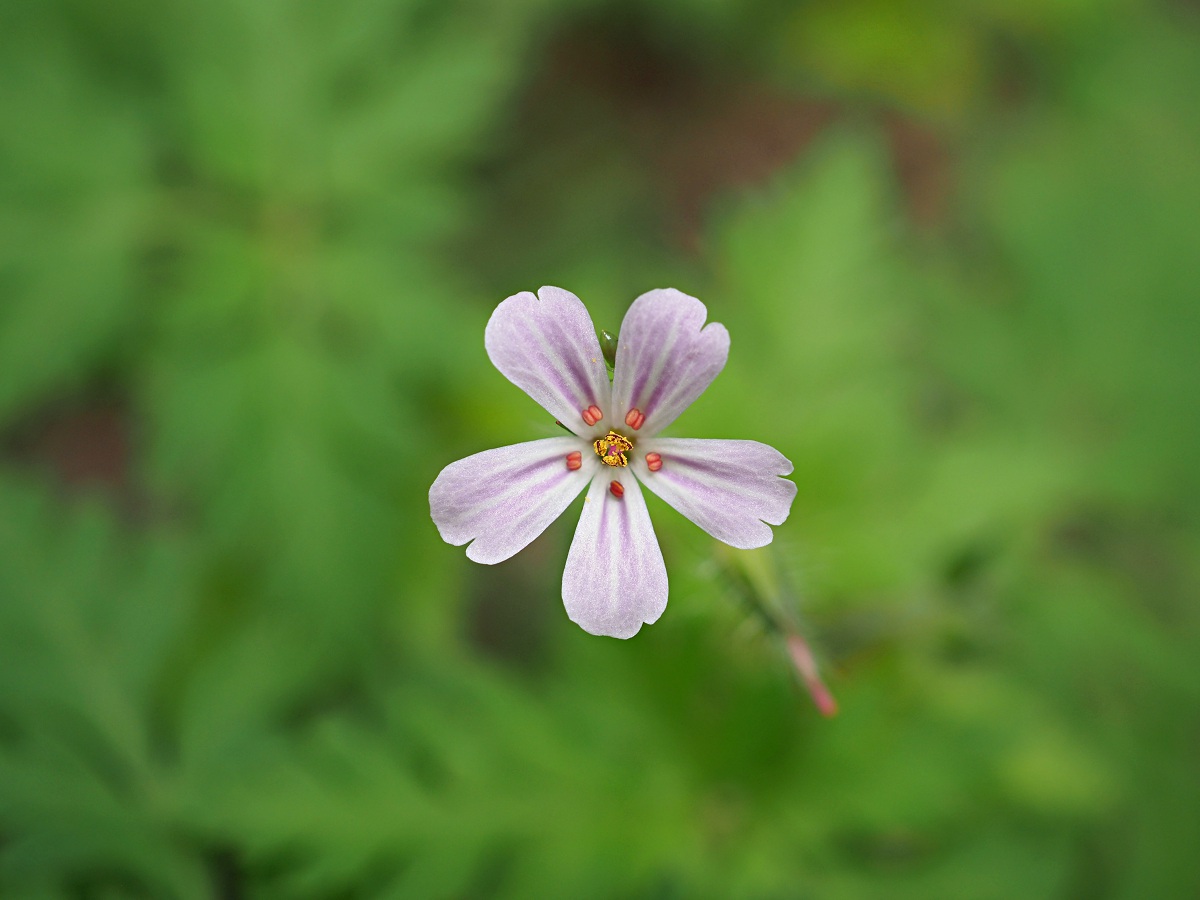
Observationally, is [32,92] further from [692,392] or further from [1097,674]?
[1097,674]

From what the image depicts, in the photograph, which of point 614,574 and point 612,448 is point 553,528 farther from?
point 614,574

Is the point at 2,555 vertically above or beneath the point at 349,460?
beneath

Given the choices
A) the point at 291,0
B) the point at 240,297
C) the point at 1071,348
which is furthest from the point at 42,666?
the point at 1071,348

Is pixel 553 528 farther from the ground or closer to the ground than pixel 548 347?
farther from the ground

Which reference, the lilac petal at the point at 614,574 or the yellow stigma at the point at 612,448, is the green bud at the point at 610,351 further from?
the lilac petal at the point at 614,574

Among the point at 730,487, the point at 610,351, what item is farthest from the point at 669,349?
the point at 730,487

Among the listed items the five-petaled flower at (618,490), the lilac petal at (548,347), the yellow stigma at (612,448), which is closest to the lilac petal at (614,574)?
the five-petaled flower at (618,490)

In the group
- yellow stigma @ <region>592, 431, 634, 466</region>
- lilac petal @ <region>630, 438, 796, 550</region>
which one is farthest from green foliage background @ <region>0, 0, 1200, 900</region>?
lilac petal @ <region>630, 438, 796, 550</region>
